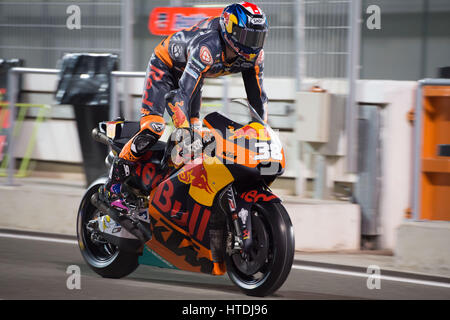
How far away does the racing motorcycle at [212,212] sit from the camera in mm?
6570

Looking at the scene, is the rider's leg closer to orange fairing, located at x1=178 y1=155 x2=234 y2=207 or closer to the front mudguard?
orange fairing, located at x1=178 y1=155 x2=234 y2=207

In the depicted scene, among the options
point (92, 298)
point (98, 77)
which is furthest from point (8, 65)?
point (92, 298)

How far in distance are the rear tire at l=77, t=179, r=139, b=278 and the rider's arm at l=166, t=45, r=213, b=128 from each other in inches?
51.4

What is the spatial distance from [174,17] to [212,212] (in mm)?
4905

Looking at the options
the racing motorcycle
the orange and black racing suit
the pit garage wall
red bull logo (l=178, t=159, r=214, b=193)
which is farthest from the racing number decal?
the pit garage wall

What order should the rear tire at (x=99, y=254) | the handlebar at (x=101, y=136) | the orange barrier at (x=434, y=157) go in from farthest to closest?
the orange barrier at (x=434, y=157) → the handlebar at (x=101, y=136) → the rear tire at (x=99, y=254)

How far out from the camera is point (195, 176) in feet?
22.6

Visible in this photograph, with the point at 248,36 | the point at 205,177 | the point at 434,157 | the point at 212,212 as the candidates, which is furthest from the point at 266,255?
the point at 434,157

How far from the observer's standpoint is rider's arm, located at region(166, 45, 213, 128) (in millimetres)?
6820

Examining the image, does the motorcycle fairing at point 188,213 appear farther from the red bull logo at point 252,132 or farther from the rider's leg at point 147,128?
the rider's leg at point 147,128

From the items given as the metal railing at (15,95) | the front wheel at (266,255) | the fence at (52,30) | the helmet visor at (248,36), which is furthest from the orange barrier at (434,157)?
the fence at (52,30)

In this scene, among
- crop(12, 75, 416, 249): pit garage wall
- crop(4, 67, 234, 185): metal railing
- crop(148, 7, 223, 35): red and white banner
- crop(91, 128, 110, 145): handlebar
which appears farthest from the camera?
crop(148, 7, 223, 35): red and white banner

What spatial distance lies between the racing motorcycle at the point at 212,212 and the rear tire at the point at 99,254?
0.01 metres
